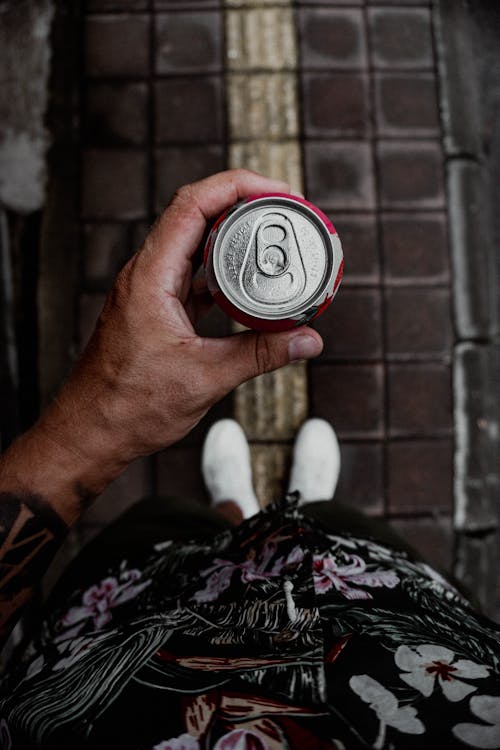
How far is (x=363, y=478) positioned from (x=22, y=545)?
1.02 m

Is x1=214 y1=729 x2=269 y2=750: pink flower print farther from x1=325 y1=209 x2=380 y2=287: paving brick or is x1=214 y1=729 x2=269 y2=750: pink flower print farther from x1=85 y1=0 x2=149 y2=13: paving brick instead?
x1=85 y1=0 x2=149 y2=13: paving brick

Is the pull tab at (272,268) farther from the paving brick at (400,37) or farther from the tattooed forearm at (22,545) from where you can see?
the paving brick at (400,37)

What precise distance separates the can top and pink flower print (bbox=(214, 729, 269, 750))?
0.46 meters

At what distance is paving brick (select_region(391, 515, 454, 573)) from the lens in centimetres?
161

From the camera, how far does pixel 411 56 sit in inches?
65.2

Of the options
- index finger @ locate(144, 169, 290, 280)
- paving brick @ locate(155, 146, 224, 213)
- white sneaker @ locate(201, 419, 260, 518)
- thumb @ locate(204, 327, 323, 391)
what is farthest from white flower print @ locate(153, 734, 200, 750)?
paving brick @ locate(155, 146, 224, 213)

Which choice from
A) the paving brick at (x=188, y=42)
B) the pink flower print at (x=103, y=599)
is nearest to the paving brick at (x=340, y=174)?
the paving brick at (x=188, y=42)

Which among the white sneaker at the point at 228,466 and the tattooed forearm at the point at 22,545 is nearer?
the tattooed forearm at the point at 22,545

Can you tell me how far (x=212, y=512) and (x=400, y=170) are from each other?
1.13 m

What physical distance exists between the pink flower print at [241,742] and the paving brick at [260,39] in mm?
1657

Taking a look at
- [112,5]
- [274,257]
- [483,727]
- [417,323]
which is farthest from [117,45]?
[483,727]

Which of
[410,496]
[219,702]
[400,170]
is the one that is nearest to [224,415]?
[410,496]

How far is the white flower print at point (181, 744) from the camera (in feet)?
1.84

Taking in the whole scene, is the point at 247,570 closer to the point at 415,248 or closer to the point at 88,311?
the point at 88,311
